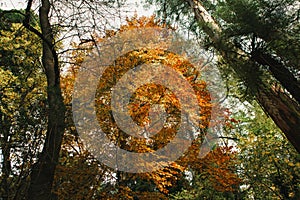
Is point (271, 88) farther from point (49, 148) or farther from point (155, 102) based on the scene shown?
point (155, 102)

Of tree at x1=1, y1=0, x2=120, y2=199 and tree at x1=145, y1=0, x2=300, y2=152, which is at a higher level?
tree at x1=1, y1=0, x2=120, y2=199

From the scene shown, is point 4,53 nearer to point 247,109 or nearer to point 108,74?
point 108,74

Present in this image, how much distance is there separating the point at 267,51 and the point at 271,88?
407mm

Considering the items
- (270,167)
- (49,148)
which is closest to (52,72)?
(49,148)

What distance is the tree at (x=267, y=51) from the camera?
6.32ft

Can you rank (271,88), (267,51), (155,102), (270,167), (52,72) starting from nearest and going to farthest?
(267,51), (271,88), (52,72), (155,102), (270,167)

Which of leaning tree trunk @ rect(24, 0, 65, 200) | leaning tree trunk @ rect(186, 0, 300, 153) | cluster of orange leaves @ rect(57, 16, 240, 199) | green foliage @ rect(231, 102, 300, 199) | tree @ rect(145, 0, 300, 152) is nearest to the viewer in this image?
tree @ rect(145, 0, 300, 152)

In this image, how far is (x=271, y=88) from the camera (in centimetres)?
233

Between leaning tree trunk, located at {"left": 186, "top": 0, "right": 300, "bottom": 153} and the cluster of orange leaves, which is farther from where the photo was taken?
the cluster of orange leaves

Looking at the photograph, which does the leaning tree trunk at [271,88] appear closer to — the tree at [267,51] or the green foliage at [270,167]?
the tree at [267,51]

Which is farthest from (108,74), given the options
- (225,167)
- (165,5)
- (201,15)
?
(225,167)

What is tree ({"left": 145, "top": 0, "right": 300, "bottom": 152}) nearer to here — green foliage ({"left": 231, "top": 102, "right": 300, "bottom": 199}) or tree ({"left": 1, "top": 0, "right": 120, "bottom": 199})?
tree ({"left": 1, "top": 0, "right": 120, "bottom": 199})

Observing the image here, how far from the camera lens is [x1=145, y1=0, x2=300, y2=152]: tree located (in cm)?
193

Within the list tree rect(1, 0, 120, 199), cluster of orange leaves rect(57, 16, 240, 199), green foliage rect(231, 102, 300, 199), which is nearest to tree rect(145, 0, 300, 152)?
tree rect(1, 0, 120, 199)
